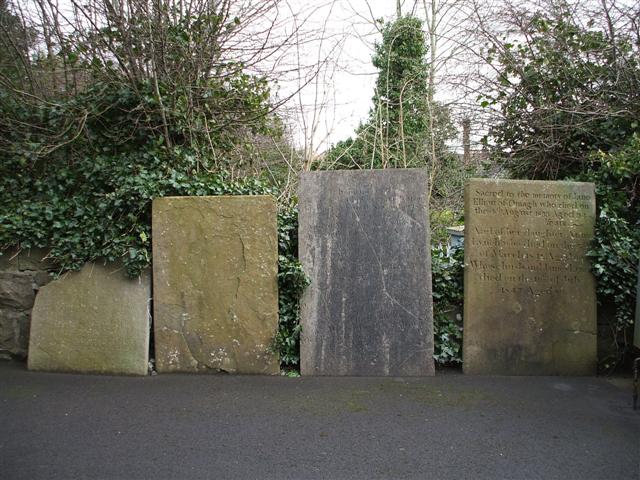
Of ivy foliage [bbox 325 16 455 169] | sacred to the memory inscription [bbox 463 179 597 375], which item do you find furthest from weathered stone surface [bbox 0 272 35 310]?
sacred to the memory inscription [bbox 463 179 597 375]

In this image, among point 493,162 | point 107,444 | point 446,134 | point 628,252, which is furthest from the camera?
point 446,134

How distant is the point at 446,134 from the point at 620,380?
409 cm

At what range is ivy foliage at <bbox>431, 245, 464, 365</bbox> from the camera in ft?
13.7

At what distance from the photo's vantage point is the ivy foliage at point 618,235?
4.05m

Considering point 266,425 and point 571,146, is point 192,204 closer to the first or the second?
point 266,425

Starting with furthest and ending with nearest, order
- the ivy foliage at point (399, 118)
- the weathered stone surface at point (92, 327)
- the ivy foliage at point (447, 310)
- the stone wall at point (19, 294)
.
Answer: the ivy foliage at point (399, 118), the stone wall at point (19, 294), the ivy foliage at point (447, 310), the weathered stone surface at point (92, 327)

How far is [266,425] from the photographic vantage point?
303 centimetres

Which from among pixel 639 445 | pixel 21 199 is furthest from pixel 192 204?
pixel 639 445

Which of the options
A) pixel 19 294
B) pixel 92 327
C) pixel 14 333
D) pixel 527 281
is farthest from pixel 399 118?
pixel 14 333

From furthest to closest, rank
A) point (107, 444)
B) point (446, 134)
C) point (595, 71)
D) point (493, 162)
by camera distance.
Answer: point (446, 134), point (493, 162), point (595, 71), point (107, 444)

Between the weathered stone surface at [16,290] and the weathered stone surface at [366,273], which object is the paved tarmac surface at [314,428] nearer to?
the weathered stone surface at [366,273]

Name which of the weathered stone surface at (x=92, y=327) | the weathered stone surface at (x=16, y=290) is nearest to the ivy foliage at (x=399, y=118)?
the weathered stone surface at (x=92, y=327)

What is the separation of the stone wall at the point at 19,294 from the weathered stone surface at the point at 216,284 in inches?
48.2

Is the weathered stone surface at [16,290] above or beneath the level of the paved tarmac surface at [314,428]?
above
